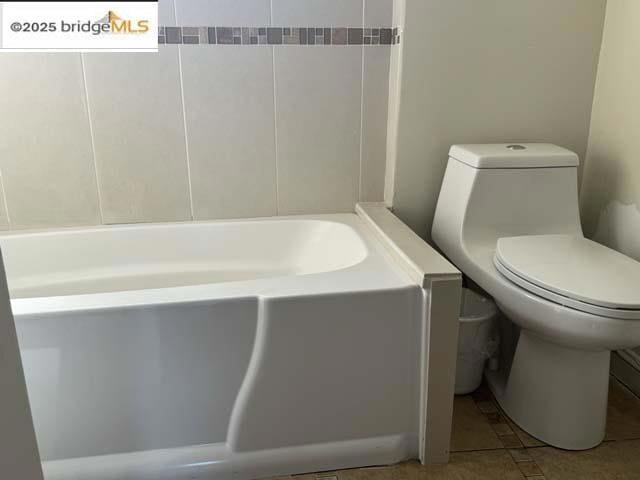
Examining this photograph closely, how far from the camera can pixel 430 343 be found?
139 centimetres

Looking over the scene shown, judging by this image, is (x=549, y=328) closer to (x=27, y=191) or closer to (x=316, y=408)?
(x=316, y=408)

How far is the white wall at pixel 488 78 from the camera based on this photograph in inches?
71.9

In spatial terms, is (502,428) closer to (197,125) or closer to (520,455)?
(520,455)

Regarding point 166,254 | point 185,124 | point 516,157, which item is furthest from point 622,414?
point 185,124

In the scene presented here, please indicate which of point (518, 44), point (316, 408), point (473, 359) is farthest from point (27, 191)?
point (518, 44)

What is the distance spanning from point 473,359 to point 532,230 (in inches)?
18.5

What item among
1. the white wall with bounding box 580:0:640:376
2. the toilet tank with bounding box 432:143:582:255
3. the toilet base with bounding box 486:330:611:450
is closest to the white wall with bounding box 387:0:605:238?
the white wall with bounding box 580:0:640:376

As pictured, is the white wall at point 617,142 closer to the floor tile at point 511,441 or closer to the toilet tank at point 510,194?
the toilet tank at point 510,194

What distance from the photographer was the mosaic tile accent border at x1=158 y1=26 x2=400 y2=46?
1818mm

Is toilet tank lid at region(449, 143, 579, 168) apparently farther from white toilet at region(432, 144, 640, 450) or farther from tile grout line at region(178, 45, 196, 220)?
tile grout line at region(178, 45, 196, 220)

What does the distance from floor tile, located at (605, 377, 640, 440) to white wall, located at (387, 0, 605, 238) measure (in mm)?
851

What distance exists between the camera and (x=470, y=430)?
1.62m

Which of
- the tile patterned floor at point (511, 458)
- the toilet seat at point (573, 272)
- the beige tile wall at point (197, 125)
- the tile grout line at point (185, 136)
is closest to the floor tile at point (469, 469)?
the tile patterned floor at point (511, 458)

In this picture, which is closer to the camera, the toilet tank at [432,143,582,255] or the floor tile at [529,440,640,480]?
the floor tile at [529,440,640,480]
